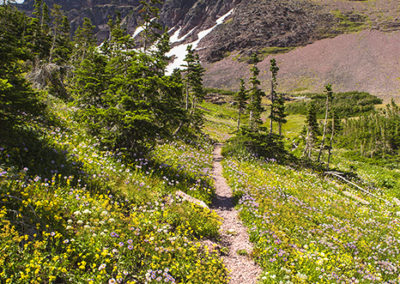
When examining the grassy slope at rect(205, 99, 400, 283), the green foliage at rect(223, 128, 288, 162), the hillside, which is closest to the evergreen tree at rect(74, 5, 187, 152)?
the hillside

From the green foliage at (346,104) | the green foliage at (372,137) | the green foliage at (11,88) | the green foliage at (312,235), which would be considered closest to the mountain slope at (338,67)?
the green foliage at (346,104)

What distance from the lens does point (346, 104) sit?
3986 inches

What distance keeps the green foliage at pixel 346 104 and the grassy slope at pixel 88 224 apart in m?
95.1

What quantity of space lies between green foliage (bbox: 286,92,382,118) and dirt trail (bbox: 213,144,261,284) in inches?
3591

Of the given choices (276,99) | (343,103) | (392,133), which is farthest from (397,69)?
(276,99)

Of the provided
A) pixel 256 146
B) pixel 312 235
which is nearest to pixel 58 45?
pixel 256 146

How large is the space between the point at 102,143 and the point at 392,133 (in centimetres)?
7866

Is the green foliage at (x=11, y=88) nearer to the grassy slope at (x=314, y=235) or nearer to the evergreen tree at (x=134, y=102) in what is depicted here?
the evergreen tree at (x=134, y=102)

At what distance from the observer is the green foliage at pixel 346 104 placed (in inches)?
3736

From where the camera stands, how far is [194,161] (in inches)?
561

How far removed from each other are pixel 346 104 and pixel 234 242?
4614 inches

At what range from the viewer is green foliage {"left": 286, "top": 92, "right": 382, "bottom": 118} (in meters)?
94.9

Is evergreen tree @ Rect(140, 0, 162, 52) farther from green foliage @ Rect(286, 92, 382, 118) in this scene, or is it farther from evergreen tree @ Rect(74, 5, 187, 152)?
green foliage @ Rect(286, 92, 382, 118)

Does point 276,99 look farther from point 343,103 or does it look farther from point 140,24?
point 343,103
